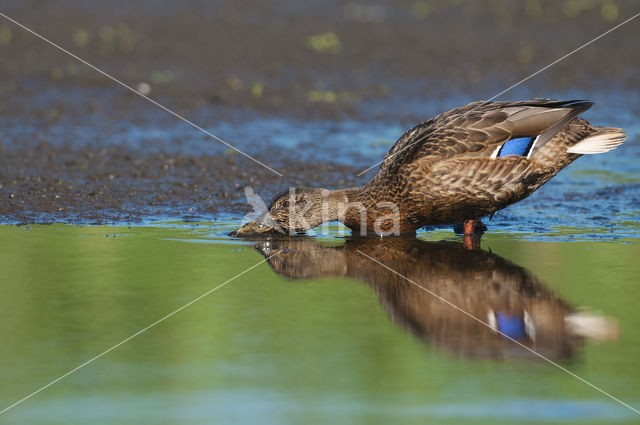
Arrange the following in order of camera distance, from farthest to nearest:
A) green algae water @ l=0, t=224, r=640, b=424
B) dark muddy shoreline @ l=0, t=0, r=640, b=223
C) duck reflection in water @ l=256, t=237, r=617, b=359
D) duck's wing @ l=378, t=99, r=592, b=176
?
dark muddy shoreline @ l=0, t=0, r=640, b=223, duck's wing @ l=378, t=99, r=592, b=176, duck reflection in water @ l=256, t=237, r=617, b=359, green algae water @ l=0, t=224, r=640, b=424

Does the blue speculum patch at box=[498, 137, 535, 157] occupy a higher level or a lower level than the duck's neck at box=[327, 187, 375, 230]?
higher

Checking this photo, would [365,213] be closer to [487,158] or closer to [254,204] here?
[487,158]

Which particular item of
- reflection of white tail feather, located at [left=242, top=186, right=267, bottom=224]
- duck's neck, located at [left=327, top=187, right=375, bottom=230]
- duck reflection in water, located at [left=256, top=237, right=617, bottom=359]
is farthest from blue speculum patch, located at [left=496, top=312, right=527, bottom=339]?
reflection of white tail feather, located at [left=242, top=186, right=267, bottom=224]

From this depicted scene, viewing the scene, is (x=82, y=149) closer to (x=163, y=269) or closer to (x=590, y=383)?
(x=163, y=269)

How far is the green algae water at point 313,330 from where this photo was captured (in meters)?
4.69

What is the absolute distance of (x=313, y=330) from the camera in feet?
19.0

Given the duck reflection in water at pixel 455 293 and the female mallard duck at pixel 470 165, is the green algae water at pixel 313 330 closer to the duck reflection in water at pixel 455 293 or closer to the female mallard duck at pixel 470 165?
the duck reflection in water at pixel 455 293

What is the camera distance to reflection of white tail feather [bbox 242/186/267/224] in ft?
28.7

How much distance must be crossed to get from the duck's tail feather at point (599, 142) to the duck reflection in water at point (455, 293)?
124 cm

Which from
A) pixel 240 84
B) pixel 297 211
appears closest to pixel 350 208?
→ pixel 297 211

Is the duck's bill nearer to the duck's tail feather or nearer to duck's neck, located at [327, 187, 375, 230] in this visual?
duck's neck, located at [327, 187, 375, 230]

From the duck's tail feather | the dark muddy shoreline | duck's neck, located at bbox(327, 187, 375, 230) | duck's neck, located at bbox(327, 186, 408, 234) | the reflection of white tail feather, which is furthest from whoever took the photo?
the dark muddy shoreline

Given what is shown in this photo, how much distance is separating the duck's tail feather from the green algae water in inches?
30.5

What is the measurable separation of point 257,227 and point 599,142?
115 inches
